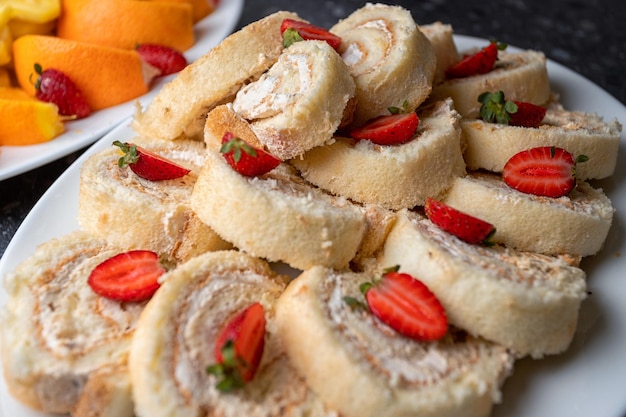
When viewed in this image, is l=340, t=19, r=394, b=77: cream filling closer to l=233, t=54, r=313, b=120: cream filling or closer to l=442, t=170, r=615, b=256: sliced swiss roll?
l=233, t=54, r=313, b=120: cream filling

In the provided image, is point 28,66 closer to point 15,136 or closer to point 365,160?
point 15,136

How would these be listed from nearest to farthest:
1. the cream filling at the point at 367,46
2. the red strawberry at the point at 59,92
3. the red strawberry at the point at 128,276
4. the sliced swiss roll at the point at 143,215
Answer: the red strawberry at the point at 128,276 → the sliced swiss roll at the point at 143,215 → the cream filling at the point at 367,46 → the red strawberry at the point at 59,92

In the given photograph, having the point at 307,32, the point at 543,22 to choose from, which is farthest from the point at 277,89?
the point at 543,22

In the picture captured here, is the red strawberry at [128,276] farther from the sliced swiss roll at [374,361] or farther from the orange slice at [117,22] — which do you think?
the orange slice at [117,22]

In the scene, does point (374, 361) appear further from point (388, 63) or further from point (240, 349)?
point (388, 63)

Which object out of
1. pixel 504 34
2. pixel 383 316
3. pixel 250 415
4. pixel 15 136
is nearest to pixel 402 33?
pixel 383 316

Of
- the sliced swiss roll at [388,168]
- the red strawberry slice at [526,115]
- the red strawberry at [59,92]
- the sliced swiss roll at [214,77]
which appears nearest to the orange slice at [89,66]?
the red strawberry at [59,92]
